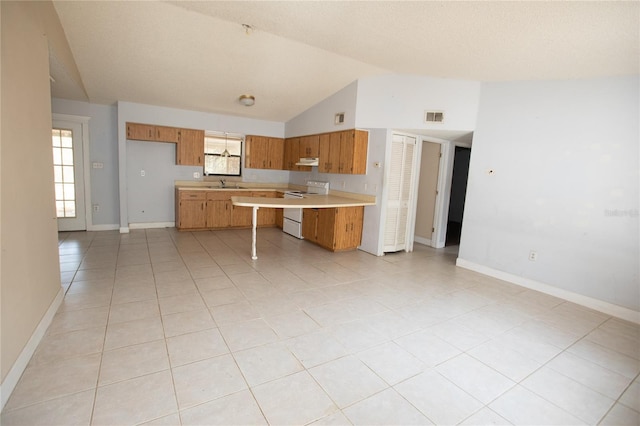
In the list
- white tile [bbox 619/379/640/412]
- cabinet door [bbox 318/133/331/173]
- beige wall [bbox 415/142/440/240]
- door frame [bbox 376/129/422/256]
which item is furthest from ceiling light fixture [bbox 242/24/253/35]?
white tile [bbox 619/379/640/412]

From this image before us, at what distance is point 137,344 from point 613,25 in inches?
185

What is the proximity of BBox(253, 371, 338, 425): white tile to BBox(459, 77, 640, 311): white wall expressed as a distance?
352cm

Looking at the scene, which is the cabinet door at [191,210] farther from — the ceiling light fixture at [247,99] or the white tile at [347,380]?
the white tile at [347,380]

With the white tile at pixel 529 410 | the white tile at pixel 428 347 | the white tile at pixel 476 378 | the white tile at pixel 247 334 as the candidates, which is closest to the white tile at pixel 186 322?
the white tile at pixel 247 334

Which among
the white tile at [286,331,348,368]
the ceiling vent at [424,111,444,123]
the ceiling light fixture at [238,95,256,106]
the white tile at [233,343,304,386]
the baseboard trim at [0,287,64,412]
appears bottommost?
the white tile at [233,343,304,386]

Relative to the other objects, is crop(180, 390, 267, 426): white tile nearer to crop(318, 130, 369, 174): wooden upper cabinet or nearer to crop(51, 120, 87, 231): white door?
crop(318, 130, 369, 174): wooden upper cabinet

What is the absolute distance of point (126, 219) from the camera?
20.2 ft

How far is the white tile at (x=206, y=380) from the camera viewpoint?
1.90 meters

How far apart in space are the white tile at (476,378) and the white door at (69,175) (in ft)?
22.5

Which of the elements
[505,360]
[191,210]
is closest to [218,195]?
[191,210]

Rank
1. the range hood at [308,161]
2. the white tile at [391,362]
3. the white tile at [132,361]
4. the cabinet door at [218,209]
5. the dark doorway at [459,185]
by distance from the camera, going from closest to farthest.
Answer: the white tile at [132,361] < the white tile at [391,362] < the range hood at [308,161] < the cabinet door at [218,209] < the dark doorway at [459,185]

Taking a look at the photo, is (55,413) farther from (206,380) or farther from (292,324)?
(292,324)

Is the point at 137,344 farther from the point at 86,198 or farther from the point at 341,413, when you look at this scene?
the point at 86,198

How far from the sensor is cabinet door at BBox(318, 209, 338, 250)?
5.31m
